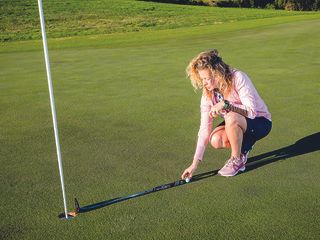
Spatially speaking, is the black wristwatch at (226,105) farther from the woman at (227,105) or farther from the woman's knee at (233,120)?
the woman's knee at (233,120)

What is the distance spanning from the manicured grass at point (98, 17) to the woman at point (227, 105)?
20467mm

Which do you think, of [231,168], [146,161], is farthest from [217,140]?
[146,161]

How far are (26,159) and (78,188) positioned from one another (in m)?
1.09

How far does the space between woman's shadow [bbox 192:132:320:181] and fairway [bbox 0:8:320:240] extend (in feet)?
0.04

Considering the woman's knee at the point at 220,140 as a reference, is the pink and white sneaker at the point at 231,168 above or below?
below

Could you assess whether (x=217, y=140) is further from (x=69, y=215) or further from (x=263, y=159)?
(x=69, y=215)

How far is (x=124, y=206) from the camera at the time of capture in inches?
150

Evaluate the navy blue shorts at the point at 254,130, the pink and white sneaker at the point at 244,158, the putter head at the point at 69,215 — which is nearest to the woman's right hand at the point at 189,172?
the pink and white sneaker at the point at 244,158

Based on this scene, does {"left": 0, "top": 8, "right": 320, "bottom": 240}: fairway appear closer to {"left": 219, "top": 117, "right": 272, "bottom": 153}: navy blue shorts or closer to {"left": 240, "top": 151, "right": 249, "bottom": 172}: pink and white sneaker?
{"left": 240, "top": 151, "right": 249, "bottom": 172}: pink and white sneaker

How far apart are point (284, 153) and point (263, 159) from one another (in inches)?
11.7

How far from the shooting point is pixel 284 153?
16.4 feet

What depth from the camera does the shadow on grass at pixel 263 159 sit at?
12.8 ft

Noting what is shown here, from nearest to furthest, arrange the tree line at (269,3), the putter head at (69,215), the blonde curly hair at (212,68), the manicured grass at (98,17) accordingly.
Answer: the putter head at (69,215), the blonde curly hair at (212,68), the manicured grass at (98,17), the tree line at (269,3)

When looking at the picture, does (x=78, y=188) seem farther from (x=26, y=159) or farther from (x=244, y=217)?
(x=244, y=217)
